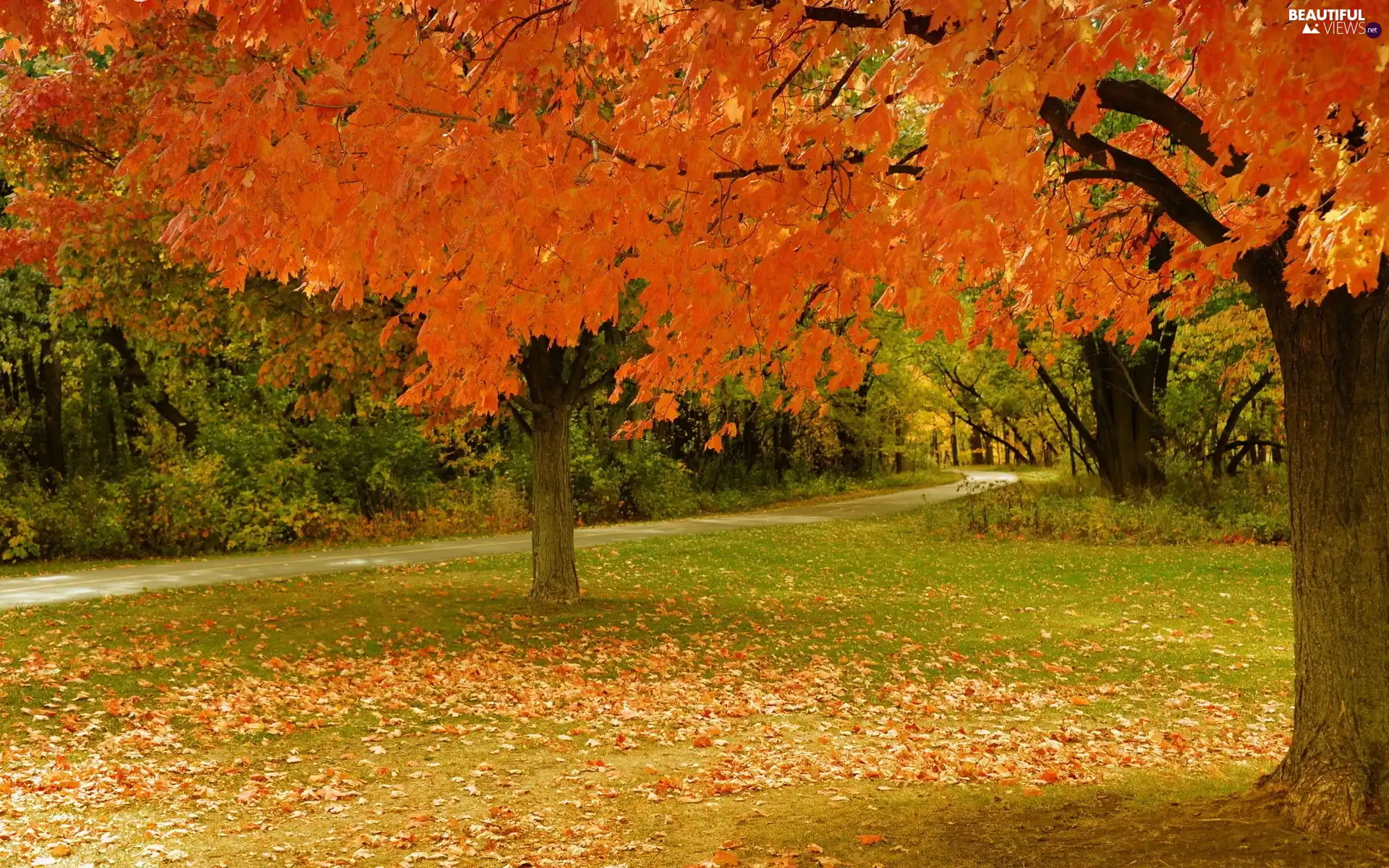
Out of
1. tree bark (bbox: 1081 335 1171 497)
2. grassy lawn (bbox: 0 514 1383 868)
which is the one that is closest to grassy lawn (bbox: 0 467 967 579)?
grassy lawn (bbox: 0 514 1383 868)

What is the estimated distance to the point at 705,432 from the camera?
37.8 metres

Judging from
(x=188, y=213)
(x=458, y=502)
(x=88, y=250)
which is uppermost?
(x=88, y=250)

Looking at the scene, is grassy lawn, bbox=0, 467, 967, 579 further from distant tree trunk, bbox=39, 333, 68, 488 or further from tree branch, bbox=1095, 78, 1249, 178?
tree branch, bbox=1095, 78, 1249, 178

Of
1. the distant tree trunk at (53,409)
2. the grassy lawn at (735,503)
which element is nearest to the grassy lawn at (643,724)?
the grassy lawn at (735,503)

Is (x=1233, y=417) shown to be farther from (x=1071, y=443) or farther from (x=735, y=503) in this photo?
(x=735, y=503)

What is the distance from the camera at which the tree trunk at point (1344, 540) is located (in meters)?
5.40

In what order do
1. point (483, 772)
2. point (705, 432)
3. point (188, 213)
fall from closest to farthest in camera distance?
point (188, 213) < point (483, 772) < point (705, 432)

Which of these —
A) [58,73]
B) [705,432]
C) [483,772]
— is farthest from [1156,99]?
[705,432]

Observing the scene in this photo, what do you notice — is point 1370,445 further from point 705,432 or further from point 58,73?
point 705,432

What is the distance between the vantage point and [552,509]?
13.8m

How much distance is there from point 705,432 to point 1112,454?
14895mm

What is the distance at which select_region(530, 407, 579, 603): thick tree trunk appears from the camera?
13844 millimetres

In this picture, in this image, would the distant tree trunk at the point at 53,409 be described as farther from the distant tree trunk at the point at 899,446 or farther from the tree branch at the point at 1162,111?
the distant tree trunk at the point at 899,446

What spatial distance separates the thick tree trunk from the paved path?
5.15 metres
